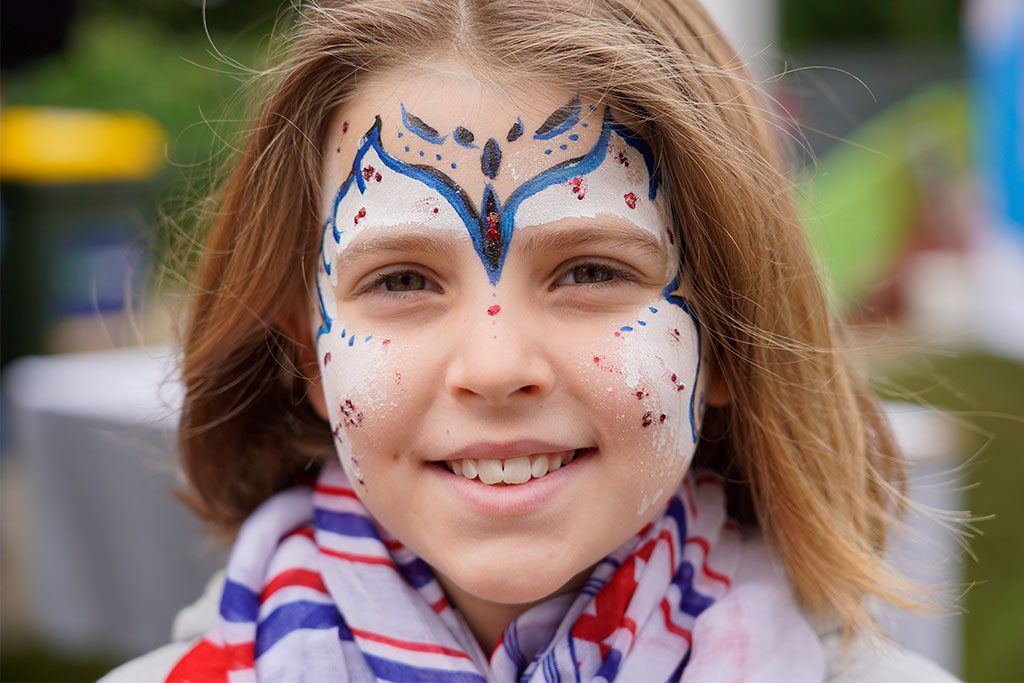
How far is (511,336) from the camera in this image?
65.3 inches

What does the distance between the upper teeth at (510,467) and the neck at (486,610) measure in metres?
0.27

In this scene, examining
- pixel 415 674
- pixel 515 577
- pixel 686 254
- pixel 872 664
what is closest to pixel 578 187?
pixel 686 254

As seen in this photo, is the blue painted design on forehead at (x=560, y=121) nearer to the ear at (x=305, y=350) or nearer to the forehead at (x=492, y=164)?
the forehead at (x=492, y=164)

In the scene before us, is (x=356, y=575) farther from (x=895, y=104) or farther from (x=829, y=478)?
(x=895, y=104)

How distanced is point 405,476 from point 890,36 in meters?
18.0

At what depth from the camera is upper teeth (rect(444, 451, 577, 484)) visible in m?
1.71

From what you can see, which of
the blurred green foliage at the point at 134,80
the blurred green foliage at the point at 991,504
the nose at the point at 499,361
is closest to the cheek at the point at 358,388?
the nose at the point at 499,361

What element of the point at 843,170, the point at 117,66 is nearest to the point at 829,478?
the point at 843,170

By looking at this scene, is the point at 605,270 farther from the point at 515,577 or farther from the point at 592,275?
the point at 515,577

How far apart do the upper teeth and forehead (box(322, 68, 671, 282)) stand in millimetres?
263

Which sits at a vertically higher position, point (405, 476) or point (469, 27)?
point (469, 27)

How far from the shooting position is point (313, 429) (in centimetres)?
218

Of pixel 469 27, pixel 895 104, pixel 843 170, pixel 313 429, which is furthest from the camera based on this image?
pixel 895 104

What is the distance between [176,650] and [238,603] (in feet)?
0.73
